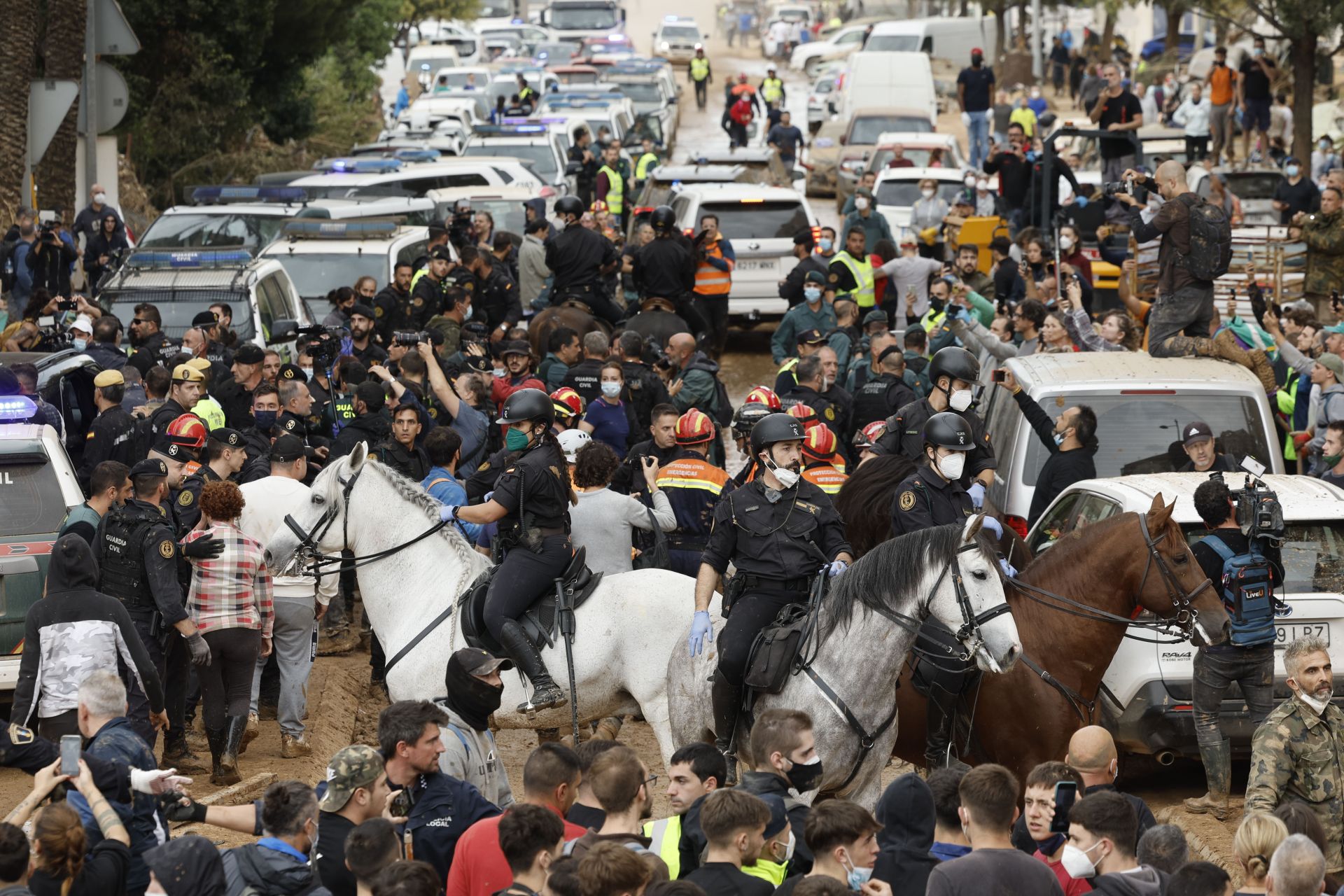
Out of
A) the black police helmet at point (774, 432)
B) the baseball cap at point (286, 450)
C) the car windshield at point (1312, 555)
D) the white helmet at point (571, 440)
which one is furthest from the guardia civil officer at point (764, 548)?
the baseball cap at point (286, 450)

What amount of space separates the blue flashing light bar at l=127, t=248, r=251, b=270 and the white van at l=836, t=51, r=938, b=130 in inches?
988

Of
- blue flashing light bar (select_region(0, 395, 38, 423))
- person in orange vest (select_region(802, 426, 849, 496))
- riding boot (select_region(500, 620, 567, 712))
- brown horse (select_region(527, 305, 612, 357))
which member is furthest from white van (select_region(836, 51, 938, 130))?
riding boot (select_region(500, 620, 567, 712))

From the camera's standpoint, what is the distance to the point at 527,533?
951cm

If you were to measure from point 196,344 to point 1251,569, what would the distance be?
866 centimetres

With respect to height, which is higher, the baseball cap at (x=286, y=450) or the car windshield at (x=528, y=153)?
the car windshield at (x=528, y=153)

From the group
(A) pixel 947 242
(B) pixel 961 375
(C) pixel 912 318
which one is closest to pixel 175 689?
(B) pixel 961 375

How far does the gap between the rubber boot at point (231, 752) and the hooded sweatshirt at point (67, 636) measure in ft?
4.61

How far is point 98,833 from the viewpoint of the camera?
20.9 feet

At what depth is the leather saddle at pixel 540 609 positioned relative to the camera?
955 cm

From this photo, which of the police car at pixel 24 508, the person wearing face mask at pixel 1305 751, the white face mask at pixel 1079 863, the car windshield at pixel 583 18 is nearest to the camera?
the white face mask at pixel 1079 863

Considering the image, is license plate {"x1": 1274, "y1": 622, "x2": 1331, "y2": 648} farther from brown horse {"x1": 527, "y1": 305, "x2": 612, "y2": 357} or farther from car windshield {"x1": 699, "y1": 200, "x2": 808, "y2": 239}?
car windshield {"x1": 699, "y1": 200, "x2": 808, "y2": 239}

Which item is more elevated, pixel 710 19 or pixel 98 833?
pixel 710 19

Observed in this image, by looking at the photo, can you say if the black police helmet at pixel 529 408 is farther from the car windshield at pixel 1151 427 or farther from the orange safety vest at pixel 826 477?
the car windshield at pixel 1151 427

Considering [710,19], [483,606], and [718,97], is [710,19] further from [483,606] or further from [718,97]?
[483,606]
